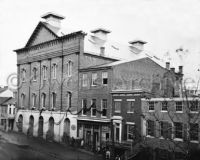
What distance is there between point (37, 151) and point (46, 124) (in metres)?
10.6

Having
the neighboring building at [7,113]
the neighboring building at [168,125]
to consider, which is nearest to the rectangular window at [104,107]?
the neighboring building at [168,125]

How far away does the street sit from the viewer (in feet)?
109

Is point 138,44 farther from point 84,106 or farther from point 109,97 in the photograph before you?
point 109,97

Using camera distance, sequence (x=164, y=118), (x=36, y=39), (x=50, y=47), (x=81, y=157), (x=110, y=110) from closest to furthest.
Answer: (x=164, y=118) < (x=81, y=157) < (x=110, y=110) < (x=50, y=47) < (x=36, y=39)

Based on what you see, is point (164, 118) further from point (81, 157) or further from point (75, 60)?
point (75, 60)

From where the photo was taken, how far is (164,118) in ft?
101

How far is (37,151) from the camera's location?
37.2 meters

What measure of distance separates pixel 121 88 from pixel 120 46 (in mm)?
16979

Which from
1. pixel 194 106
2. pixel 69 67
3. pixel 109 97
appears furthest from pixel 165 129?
pixel 69 67

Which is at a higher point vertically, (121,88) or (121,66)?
(121,66)

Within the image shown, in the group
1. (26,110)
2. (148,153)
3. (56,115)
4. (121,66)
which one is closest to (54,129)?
(56,115)

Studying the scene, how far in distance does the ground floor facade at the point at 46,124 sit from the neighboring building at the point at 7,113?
2633mm

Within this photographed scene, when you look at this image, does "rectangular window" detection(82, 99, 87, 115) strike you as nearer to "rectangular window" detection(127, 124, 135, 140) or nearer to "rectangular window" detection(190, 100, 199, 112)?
"rectangular window" detection(127, 124, 135, 140)

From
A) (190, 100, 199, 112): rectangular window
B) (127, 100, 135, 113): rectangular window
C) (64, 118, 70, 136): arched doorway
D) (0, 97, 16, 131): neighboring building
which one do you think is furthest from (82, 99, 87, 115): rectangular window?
(0, 97, 16, 131): neighboring building
